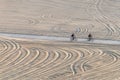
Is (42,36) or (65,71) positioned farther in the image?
(42,36)

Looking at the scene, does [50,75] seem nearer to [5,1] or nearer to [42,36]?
[42,36]

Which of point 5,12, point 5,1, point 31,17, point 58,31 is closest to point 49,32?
point 58,31

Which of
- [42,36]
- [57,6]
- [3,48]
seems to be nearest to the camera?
[3,48]

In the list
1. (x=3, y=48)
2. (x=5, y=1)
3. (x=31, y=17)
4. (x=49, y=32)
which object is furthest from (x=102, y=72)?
(x=5, y=1)

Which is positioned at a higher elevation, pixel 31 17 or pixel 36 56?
pixel 31 17

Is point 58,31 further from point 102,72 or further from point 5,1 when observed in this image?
point 5,1

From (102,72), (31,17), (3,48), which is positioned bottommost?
(102,72)

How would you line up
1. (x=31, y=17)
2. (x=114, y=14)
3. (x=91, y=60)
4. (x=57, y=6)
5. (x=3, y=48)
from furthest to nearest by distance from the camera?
(x=57, y=6) < (x=114, y=14) < (x=31, y=17) < (x=3, y=48) < (x=91, y=60)
